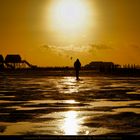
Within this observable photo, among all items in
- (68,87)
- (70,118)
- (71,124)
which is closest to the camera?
(71,124)

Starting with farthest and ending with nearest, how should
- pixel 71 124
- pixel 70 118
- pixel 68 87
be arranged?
pixel 68 87, pixel 70 118, pixel 71 124

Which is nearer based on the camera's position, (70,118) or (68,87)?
(70,118)

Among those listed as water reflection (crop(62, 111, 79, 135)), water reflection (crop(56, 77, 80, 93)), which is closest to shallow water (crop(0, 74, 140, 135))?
water reflection (crop(62, 111, 79, 135))

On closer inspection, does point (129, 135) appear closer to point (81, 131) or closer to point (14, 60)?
point (81, 131)

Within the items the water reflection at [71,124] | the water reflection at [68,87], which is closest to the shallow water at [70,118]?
the water reflection at [71,124]

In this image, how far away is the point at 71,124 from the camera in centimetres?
1506

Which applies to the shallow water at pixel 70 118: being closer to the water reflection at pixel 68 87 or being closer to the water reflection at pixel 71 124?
the water reflection at pixel 71 124

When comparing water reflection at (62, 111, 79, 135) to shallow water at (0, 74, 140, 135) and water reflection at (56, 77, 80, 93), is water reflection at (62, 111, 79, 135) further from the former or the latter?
water reflection at (56, 77, 80, 93)

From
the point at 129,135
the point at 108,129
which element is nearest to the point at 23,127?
the point at 108,129

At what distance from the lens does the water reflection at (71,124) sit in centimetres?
1342

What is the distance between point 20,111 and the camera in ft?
63.5

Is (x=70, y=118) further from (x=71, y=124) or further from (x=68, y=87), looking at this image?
(x=68, y=87)

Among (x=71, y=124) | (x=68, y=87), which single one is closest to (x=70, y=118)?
(x=71, y=124)

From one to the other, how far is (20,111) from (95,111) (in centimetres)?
273
